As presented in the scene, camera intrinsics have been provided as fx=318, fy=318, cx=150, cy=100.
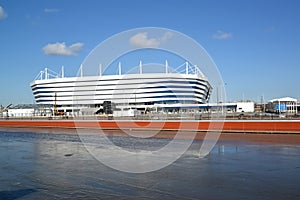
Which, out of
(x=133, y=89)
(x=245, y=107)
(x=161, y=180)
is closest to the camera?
(x=161, y=180)

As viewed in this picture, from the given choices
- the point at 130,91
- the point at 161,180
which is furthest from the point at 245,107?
the point at 161,180

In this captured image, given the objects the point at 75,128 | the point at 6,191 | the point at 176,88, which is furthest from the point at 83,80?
the point at 6,191

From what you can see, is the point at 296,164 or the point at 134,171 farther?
the point at 296,164

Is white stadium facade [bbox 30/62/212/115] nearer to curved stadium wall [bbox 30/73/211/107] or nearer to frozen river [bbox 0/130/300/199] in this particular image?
curved stadium wall [bbox 30/73/211/107]

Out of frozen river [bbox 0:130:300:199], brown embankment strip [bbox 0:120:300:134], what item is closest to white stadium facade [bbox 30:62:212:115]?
brown embankment strip [bbox 0:120:300:134]

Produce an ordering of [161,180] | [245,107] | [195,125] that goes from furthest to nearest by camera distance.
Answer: [245,107]
[195,125]
[161,180]

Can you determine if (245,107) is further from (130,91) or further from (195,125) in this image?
(195,125)

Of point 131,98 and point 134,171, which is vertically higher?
point 131,98

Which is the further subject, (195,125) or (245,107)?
(245,107)

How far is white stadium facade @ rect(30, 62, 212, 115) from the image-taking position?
73438mm

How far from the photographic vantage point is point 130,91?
7850 centimetres

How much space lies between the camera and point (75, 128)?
4141 cm

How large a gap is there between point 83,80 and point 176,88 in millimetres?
21298

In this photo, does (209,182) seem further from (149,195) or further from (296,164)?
(296,164)
